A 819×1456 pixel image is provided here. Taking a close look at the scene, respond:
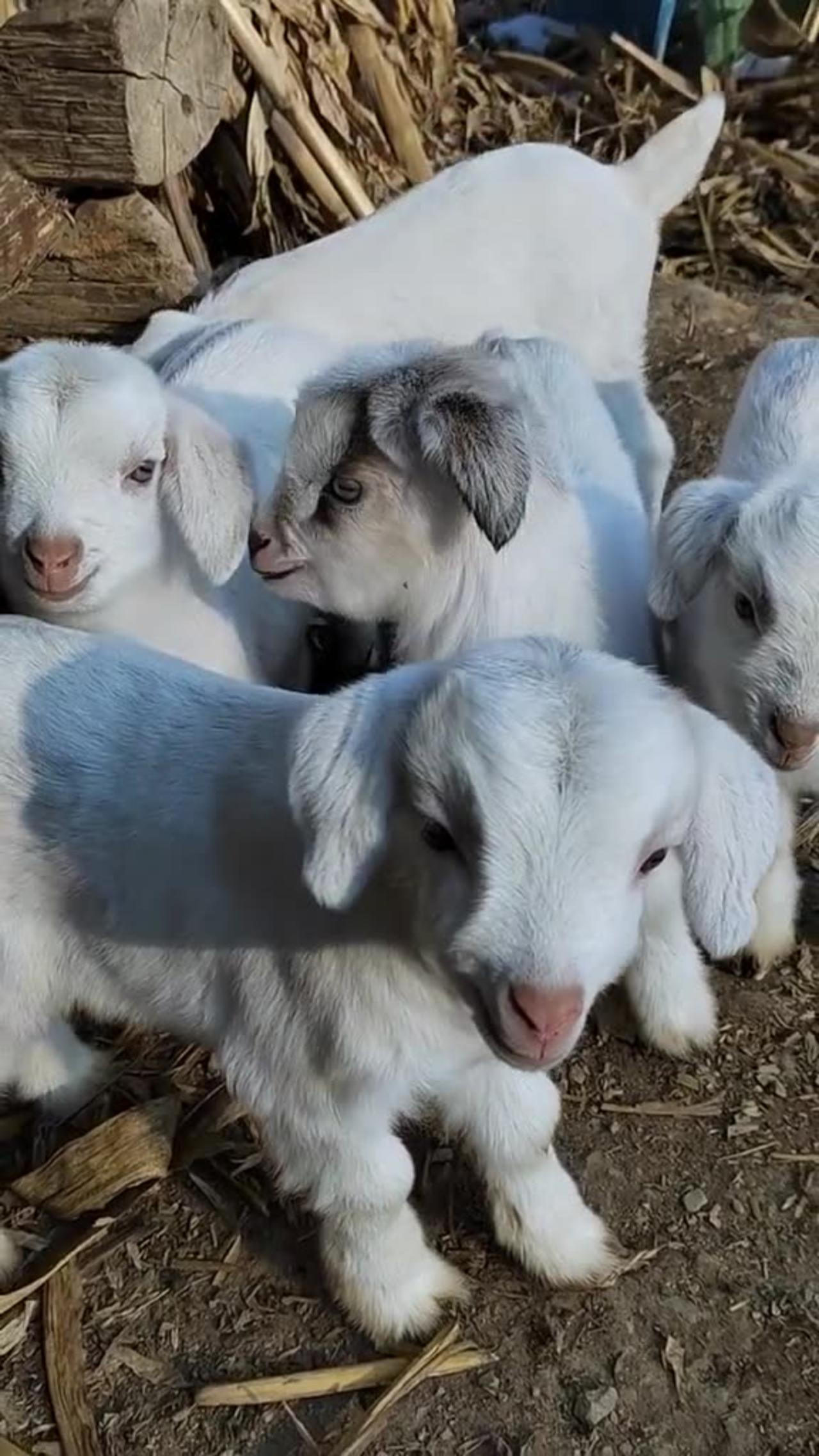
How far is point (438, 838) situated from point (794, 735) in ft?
3.52

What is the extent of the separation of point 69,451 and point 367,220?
5.94ft

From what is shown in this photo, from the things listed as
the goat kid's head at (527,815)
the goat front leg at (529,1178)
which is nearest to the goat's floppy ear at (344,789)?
the goat kid's head at (527,815)

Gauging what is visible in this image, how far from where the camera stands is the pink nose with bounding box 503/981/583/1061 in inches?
88.2

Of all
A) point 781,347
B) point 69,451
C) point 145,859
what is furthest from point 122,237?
point 145,859

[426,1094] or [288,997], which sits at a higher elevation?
[288,997]

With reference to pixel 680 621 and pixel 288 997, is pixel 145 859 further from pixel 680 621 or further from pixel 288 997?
pixel 680 621

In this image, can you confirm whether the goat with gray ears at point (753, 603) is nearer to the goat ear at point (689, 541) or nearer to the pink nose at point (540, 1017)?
the goat ear at point (689, 541)

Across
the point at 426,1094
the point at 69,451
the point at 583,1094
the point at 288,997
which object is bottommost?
the point at 583,1094

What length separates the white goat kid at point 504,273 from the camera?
15.8ft

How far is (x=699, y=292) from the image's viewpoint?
20.8ft

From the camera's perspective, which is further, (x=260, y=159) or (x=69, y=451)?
(x=260, y=159)

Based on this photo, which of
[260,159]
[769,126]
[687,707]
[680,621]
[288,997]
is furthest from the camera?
[769,126]

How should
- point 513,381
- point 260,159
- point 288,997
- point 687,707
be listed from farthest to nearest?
point 260,159 → point 513,381 → point 288,997 → point 687,707

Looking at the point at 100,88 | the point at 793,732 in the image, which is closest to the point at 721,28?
the point at 100,88
